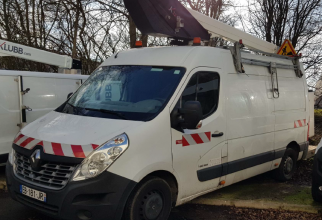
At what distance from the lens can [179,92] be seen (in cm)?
421

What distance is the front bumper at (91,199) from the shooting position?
3404 millimetres

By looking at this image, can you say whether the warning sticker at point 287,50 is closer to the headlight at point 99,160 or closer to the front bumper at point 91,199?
the headlight at point 99,160

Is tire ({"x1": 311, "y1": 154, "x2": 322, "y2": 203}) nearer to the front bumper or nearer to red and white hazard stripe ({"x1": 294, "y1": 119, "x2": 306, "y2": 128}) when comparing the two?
red and white hazard stripe ({"x1": 294, "y1": 119, "x2": 306, "y2": 128})

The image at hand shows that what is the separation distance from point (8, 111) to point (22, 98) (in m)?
0.36

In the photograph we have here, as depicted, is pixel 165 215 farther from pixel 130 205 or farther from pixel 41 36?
pixel 41 36

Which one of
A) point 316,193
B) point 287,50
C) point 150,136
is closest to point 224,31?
point 287,50

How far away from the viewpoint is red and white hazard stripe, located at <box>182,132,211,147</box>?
4223mm

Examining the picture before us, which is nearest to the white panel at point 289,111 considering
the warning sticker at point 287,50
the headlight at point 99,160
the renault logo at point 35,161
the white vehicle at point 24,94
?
the warning sticker at point 287,50

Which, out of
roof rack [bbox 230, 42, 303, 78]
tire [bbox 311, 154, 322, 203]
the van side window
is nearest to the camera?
the van side window

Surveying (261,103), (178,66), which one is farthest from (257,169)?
(178,66)

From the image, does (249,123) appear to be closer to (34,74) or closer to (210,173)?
(210,173)

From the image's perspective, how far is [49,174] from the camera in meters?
3.58

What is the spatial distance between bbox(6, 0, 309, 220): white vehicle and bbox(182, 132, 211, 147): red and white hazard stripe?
13 mm

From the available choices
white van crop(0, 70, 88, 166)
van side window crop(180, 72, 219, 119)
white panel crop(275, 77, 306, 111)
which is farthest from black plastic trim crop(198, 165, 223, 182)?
white van crop(0, 70, 88, 166)
